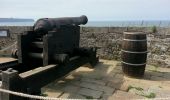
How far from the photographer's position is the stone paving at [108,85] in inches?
191

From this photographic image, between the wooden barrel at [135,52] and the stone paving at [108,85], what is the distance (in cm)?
24

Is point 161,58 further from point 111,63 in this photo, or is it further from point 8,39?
point 8,39

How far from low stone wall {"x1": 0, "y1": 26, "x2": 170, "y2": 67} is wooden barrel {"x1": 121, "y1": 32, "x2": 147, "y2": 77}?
1761 millimetres

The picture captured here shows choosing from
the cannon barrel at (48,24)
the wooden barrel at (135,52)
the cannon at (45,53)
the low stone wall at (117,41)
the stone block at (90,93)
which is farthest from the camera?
the low stone wall at (117,41)

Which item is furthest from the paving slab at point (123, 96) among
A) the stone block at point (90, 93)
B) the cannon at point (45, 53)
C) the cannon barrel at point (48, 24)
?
the cannon barrel at point (48, 24)

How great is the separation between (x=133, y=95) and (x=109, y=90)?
534 mm

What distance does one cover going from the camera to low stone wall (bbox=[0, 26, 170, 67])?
771 cm

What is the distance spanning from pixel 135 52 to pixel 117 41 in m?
2.35

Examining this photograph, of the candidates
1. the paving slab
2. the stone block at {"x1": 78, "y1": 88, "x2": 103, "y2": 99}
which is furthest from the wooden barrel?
the stone block at {"x1": 78, "y1": 88, "x2": 103, "y2": 99}

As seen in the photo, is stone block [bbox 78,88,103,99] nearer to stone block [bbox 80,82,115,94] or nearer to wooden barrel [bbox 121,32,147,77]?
stone block [bbox 80,82,115,94]

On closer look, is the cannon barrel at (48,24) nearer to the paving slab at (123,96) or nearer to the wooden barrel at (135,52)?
the wooden barrel at (135,52)

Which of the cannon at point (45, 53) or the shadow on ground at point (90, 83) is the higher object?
the cannon at point (45, 53)

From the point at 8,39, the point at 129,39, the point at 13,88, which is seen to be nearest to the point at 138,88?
the point at 129,39

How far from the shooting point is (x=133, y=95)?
16.0 feet
